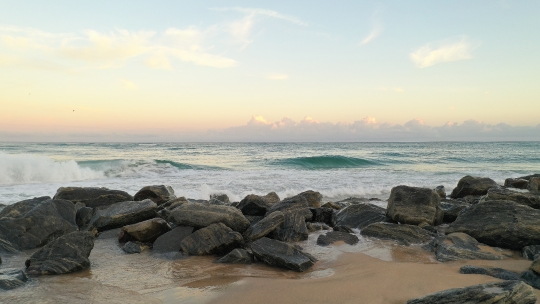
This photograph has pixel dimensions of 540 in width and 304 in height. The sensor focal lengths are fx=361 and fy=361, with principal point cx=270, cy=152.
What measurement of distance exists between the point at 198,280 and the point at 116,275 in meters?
1.03

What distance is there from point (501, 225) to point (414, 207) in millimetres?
1586

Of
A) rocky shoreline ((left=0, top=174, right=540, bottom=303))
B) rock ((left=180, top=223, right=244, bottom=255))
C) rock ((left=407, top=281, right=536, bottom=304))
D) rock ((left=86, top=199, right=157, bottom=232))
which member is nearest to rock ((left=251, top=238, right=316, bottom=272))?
rocky shoreline ((left=0, top=174, right=540, bottom=303))

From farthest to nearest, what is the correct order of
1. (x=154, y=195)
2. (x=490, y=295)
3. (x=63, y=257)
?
(x=154, y=195) < (x=63, y=257) < (x=490, y=295)

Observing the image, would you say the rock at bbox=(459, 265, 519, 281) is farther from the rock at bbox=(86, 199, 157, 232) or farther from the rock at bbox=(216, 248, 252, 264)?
the rock at bbox=(86, 199, 157, 232)

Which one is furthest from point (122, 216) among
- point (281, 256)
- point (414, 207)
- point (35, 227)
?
point (414, 207)

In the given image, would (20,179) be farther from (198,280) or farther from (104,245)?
(198,280)

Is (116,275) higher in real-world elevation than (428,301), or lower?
lower

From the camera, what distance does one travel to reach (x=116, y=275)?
423 centimetres

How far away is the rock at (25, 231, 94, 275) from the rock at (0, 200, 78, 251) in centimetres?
116

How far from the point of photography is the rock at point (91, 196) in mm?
7637

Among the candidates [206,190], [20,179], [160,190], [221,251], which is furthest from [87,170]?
[221,251]

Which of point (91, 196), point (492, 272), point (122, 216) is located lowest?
point (492, 272)

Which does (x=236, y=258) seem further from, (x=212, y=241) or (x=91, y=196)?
(x=91, y=196)

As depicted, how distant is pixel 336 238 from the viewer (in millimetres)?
5727
